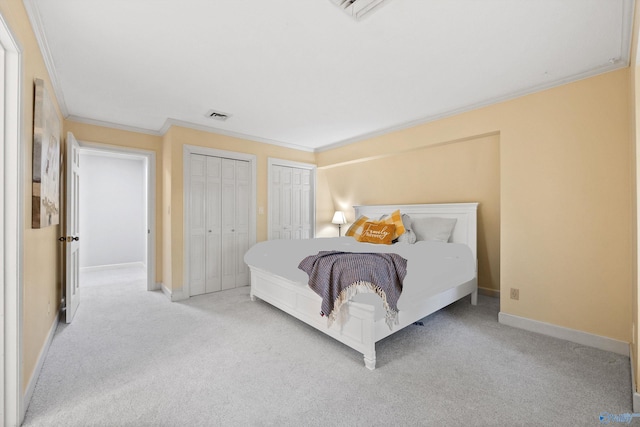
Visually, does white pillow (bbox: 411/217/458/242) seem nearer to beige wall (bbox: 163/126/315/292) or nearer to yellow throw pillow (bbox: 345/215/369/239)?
yellow throw pillow (bbox: 345/215/369/239)

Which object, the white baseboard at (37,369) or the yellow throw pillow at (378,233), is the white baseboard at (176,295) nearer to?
the white baseboard at (37,369)

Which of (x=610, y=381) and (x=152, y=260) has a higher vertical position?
(x=152, y=260)

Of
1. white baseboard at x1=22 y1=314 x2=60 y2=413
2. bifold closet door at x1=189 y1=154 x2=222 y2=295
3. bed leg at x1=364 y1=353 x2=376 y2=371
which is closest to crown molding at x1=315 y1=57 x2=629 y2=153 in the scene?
bifold closet door at x1=189 y1=154 x2=222 y2=295

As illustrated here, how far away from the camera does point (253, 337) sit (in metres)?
2.65

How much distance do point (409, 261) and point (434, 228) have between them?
3.87 ft

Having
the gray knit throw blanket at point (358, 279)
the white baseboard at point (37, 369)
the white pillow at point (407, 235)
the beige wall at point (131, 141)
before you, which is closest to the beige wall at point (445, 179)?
the white pillow at point (407, 235)

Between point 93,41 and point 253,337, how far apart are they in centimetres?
272

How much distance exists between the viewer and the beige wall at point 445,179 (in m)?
3.61

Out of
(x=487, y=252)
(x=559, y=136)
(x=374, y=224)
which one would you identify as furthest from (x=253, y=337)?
(x=559, y=136)

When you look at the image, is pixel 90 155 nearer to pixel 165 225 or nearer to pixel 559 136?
pixel 165 225

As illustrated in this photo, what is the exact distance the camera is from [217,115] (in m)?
3.58

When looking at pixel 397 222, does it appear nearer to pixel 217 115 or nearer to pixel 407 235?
pixel 407 235

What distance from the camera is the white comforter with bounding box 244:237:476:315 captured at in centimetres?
245

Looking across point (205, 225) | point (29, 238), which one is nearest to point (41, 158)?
point (29, 238)
